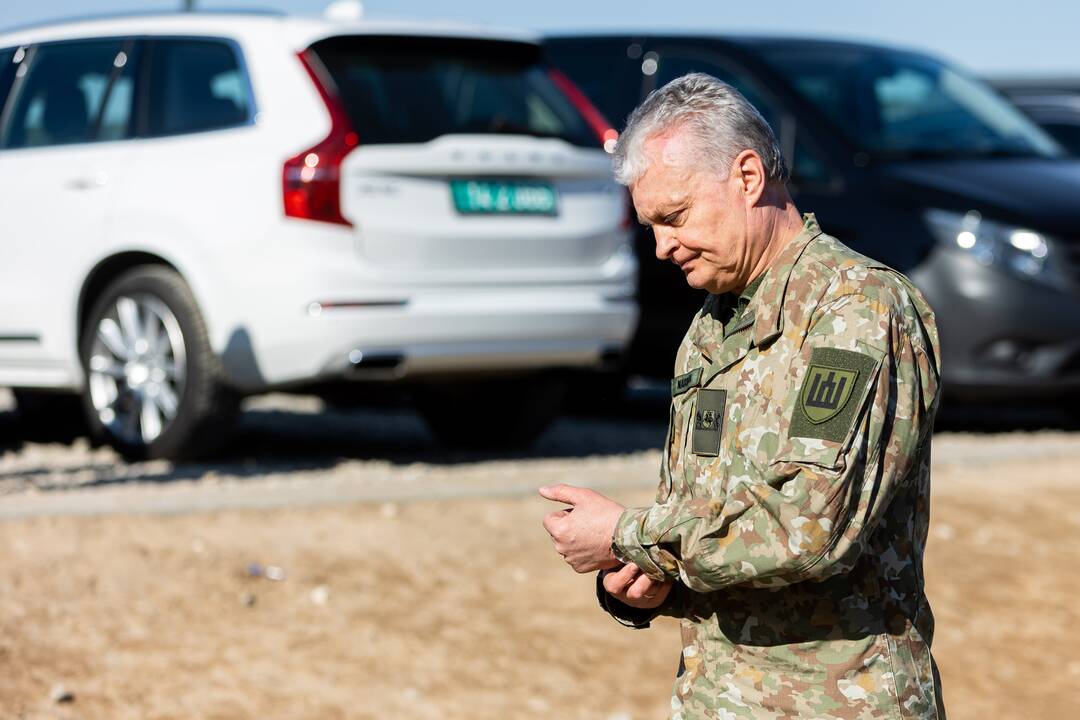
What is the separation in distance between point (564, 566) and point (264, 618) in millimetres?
1105

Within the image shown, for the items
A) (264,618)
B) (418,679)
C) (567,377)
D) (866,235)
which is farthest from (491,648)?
(866,235)

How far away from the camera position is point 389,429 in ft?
29.2

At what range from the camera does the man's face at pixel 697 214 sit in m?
2.28

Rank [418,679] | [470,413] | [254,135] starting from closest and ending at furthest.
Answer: [418,679] < [254,135] < [470,413]

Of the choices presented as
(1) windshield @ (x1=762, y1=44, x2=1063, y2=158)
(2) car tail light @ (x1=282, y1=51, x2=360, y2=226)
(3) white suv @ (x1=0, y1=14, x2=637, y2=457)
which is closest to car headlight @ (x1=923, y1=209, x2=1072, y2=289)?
(1) windshield @ (x1=762, y1=44, x2=1063, y2=158)

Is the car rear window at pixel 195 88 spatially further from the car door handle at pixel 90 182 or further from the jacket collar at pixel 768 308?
the jacket collar at pixel 768 308

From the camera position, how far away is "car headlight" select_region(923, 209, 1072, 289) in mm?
8117

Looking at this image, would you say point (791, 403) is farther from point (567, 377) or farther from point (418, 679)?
point (567, 377)

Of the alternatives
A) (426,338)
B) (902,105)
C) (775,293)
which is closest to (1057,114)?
(902,105)

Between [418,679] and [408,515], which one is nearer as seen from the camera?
[418,679]

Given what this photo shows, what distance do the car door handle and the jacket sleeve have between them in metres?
5.38

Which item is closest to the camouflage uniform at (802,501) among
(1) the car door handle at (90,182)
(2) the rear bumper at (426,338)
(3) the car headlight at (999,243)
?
(2) the rear bumper at (426,338)

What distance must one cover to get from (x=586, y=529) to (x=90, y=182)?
530cm

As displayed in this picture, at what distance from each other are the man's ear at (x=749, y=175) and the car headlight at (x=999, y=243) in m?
6.07
